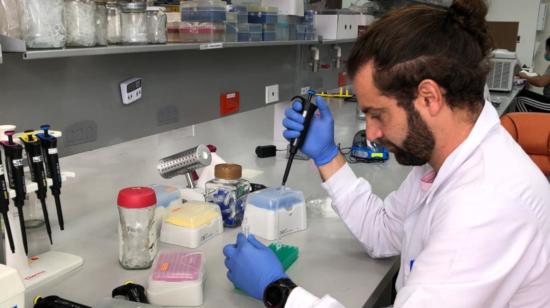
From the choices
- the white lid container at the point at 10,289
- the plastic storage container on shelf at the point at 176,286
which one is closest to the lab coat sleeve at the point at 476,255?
the plastic storage container on shelf at the point at 176,286

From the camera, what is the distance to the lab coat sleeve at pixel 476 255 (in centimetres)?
85

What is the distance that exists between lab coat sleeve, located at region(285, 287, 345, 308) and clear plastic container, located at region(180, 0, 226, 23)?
3.09ft

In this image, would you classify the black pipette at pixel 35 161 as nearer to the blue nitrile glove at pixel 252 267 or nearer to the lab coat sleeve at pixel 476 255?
the blue nitrile glove at pixel 252 267

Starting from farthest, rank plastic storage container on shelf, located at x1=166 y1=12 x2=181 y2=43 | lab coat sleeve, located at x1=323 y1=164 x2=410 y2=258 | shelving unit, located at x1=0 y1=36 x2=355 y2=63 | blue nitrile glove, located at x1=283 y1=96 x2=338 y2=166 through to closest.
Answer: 1. plastic storage container on shelf, located at x1=166 y1=12 x2=181 y2=43
2. blue nitrile glove, located at x1=283 y1=96 x2=338 y2=166
3. lab coat sleeve, located at x1=323 y1=164 x2=410 y2=258
4. shelving unit, located at x1=0 y1=36 x2=355 y2=63

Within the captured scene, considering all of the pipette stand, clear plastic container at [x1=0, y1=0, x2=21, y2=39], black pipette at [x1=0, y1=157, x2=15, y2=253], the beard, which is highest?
clear plastic container at [x1=0, y1=0, x2=21, y2=39]

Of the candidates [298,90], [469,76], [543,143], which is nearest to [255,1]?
[298,90]

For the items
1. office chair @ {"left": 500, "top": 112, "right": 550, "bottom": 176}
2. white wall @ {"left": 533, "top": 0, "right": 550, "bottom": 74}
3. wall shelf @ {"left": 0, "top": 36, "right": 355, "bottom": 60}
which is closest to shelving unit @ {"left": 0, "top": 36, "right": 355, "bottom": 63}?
wall shelf @ {"left": 0, "top": 36, "right": 355, "bottom": 60}

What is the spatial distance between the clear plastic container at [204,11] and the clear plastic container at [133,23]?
0.27 m

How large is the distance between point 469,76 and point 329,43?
1.46 metres

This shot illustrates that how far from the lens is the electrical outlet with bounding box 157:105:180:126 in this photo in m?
1.60

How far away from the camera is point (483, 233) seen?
0.85m

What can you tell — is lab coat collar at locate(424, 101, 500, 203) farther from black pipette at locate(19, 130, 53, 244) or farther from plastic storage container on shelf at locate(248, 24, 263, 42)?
plastic storage container on shelf at locate(248, 24, 263, 42)

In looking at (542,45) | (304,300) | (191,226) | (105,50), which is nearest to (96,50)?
(105,50)

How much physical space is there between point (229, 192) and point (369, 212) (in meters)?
0.40
